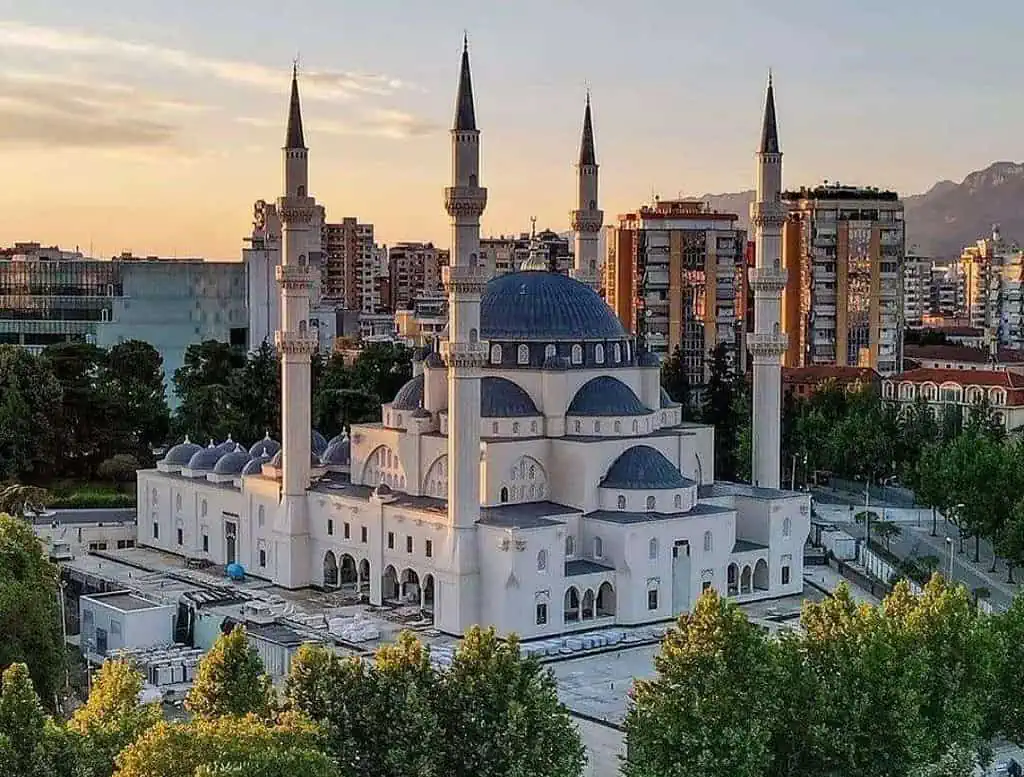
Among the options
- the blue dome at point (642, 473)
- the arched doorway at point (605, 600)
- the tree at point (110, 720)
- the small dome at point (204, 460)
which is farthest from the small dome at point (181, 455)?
the tree at point (110, 720)

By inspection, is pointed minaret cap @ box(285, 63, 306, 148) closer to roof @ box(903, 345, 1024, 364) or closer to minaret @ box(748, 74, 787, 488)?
minaret @ box(748, 74, 787, 488)

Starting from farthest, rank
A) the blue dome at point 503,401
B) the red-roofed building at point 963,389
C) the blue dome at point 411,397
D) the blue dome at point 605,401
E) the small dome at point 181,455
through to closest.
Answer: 1. the red-roofed building at point 963,389
2. the small dome at point 181,455
3. the blue dome at point 411,397
4. the blue dome at point 605,401
5. the blue dome at point 503,401

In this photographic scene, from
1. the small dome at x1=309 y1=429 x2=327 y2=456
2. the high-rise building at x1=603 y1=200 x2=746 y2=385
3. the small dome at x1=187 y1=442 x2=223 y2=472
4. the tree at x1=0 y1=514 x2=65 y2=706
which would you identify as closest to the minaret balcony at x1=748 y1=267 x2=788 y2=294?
the small dome at x1=309 y1=429 x2=327 y2=456

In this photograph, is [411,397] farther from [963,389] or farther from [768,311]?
[963,389]

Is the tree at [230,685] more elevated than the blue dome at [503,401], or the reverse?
the blue dome at [503,401]

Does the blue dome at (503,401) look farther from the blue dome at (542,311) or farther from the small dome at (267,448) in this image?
the small dome at (267,448)

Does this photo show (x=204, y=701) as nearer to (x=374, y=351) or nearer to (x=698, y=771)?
(x=698, y=771)

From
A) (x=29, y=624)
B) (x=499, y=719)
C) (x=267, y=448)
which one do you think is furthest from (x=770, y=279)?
(x=499, y=719)
